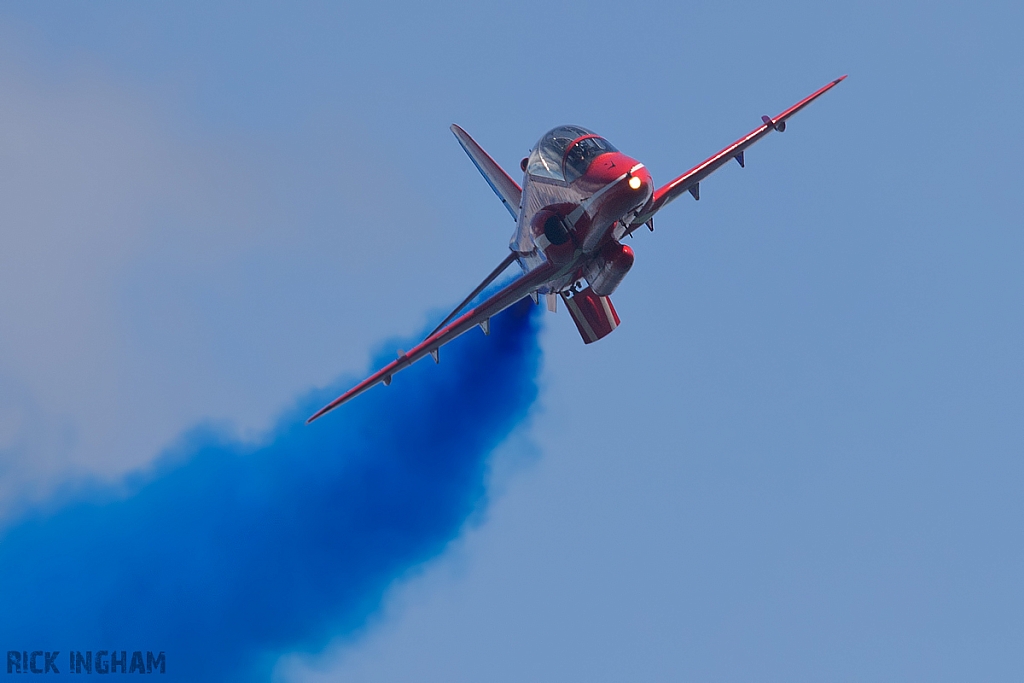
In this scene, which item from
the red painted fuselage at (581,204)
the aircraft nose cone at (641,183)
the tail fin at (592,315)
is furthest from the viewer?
the tail fin at (592,315)

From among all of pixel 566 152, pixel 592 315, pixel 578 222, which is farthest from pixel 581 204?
pixel 592 315

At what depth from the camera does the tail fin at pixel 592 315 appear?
136ft

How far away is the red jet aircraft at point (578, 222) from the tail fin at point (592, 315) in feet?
0.11

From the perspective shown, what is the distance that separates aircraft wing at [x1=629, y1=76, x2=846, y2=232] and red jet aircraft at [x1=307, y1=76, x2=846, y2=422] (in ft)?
0.11

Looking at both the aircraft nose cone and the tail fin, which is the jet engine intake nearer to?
the aircraft nose cone

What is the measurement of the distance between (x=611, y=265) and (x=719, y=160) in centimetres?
654

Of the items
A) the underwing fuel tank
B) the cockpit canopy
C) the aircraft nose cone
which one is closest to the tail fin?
the underwing fuel tank

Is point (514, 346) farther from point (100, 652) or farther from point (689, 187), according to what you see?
point (100, 652)

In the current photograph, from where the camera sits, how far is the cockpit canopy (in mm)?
36938

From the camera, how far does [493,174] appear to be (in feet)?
159

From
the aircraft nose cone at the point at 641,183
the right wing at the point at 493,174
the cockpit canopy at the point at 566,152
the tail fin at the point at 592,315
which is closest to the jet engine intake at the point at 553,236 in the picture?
the cockpit canopy at the point at 566,152

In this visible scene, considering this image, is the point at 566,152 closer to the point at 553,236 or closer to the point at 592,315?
the point at 553,236

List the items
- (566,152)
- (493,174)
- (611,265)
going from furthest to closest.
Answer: (493,174), (611,265), (566,152)

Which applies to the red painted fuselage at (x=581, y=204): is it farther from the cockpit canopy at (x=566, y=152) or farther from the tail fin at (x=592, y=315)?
the tail fin at (x=592, y=315)
